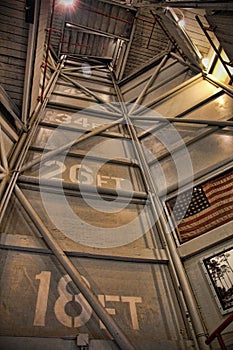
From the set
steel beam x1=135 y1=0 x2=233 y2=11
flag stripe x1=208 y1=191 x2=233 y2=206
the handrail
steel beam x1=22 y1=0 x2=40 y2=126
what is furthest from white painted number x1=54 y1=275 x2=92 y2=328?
steel beam x1=135 y1=0 x2=233 y2=11

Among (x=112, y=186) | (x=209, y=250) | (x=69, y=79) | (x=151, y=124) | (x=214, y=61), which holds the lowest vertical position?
(x=209, y=250)

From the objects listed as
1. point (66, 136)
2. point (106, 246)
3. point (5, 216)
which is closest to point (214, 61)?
point (66, 136)

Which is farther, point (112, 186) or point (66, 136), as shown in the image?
point (66, 136)

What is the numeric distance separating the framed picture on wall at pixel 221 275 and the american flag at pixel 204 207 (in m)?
0.50

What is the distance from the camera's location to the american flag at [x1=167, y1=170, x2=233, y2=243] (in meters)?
4.23

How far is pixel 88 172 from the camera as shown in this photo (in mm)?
5516

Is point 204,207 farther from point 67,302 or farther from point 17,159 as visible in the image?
point 17,159

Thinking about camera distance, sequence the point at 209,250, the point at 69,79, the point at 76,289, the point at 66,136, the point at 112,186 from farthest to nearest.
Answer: the point at 69,79 → the point at 66,136 → the point at 112,186 → the point at 209,250 → the point at 76,289

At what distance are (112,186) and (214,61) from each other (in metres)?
5.08

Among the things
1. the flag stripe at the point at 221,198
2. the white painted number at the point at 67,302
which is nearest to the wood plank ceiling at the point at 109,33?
the flag stripe at the point at 221,198

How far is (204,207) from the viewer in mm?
4512

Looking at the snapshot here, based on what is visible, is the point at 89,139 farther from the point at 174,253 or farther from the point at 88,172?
the point at 174,253

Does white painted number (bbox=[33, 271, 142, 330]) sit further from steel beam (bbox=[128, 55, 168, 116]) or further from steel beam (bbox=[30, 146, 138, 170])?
steel beam (bbox=[128, 55, 168, 116])

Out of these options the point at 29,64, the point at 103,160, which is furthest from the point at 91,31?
the point at 103,160
